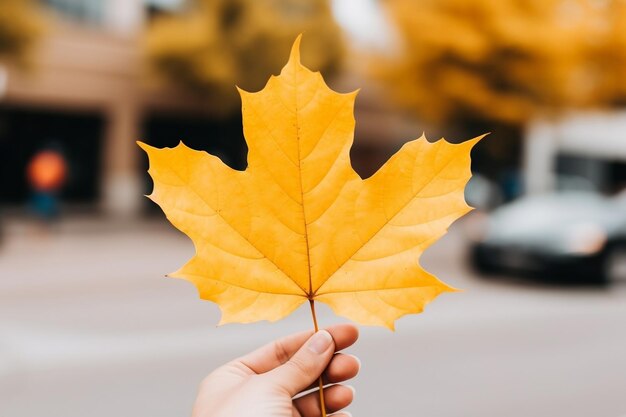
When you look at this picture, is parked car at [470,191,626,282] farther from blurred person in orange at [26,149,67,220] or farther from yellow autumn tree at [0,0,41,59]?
yellow autumn tree at [0,0,41,59]

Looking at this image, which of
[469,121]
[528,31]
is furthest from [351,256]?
[469,121]

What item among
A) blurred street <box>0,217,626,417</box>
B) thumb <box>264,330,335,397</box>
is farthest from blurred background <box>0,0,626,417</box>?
thumb <box>264,330,335,397</box>

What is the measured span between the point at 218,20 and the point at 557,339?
10.6 m

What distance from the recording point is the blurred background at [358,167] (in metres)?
5.23

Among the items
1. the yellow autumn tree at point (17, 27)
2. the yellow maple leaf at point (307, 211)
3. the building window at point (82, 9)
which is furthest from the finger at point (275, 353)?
the building window at point (82, 9)

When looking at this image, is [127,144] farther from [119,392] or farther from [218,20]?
[119,392]

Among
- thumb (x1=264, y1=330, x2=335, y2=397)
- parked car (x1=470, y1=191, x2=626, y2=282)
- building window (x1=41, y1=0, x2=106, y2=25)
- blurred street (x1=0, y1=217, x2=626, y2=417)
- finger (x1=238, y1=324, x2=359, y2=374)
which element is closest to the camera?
thumb (x1=264, y1=330, x2=335, y2=397)

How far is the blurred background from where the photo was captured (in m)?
5.23

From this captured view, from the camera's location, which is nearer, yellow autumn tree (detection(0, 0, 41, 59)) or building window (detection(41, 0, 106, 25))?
yellow autumn tree (detection(0, 0, 41, 59))

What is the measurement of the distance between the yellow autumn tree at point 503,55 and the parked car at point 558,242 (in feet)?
22.7

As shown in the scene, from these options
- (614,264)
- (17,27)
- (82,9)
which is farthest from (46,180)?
(614,264)

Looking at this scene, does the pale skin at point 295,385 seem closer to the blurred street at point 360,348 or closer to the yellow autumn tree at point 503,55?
the blurred street at point 360,348

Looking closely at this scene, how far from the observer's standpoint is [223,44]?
1459 centimetres

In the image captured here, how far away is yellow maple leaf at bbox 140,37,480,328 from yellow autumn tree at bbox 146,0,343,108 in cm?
1350
